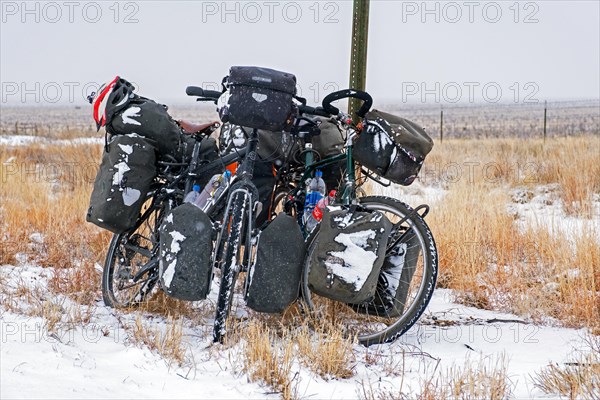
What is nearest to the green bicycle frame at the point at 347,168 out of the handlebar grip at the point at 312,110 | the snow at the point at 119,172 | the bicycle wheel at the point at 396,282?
the bicycle wheel at the point at 396,282

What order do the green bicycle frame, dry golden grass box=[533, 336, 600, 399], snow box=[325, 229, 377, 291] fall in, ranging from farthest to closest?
the green bicycle frame
snow box=[325, 229, 377, 291]
dry golden grass box=[533, 336, 600, 399]

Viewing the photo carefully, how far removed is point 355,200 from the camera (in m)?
3.55

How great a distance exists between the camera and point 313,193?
384 centimetres

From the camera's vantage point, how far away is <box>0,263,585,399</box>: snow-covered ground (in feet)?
9.05

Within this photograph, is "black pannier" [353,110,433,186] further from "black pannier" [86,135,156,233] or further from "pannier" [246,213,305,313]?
"black pannier" [86,135,156,233]

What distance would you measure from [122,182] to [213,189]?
56cm

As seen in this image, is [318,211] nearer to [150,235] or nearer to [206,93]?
[206,93]

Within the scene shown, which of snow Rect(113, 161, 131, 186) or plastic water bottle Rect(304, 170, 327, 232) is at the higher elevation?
snow Rect(113, 161, 131, 186)

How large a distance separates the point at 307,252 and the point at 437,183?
25.9 feet

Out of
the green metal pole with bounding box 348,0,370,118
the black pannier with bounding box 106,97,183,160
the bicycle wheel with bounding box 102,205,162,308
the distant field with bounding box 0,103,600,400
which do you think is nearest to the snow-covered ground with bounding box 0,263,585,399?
the distant field with bounding box 0,103,600,400

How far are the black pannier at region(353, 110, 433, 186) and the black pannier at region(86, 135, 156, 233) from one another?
1.32 metres

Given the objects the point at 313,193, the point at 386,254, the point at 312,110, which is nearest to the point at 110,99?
the point at 312,110

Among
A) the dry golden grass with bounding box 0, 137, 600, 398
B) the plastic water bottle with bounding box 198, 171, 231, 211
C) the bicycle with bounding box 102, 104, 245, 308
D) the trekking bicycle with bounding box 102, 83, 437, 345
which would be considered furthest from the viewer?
the bicycle with bounding box 102, 104, 245, 308

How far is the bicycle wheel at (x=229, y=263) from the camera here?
336 centimetres
